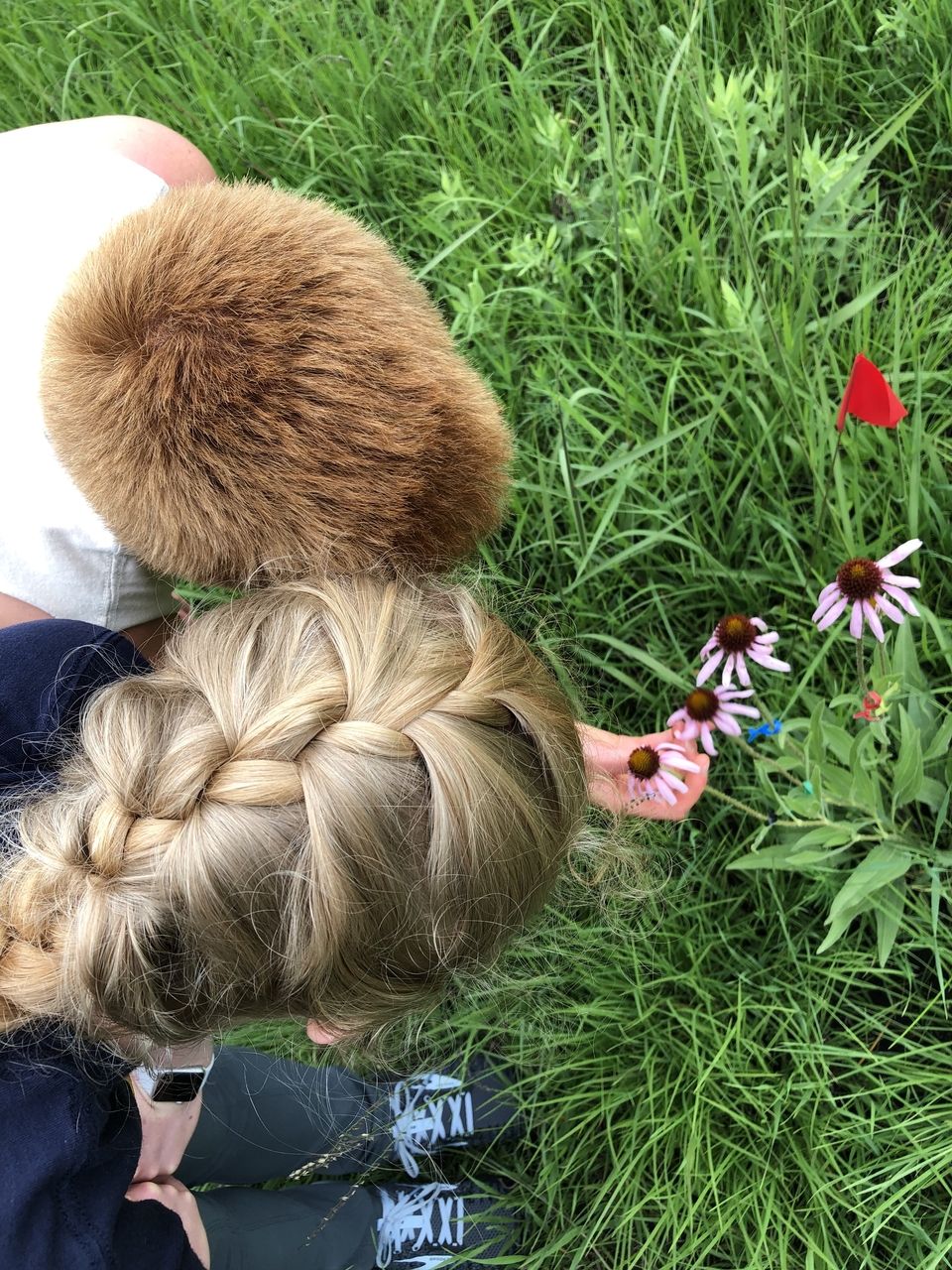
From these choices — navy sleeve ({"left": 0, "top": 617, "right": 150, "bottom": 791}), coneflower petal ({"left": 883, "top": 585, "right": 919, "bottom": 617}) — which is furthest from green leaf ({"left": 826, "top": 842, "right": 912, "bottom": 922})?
navy sleeve ({"left": 0, "top": 617, "right": 150, "bottom": 791})

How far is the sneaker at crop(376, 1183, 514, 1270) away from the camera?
1.33 metres

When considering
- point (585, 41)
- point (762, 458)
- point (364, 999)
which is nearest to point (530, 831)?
point (364, 999)

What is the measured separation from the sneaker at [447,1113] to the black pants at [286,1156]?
0.04 m

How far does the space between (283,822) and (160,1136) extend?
0.51 meters

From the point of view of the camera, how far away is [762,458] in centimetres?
128

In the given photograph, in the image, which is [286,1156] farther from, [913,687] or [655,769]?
[913,687]

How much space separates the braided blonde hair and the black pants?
553 millimetres

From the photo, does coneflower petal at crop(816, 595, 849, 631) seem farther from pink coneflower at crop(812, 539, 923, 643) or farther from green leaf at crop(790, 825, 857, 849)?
green leaf at crop(790, 825, 857, 849)

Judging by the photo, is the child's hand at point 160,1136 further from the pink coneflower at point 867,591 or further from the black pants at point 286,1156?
the pink coneflower at point 867,591

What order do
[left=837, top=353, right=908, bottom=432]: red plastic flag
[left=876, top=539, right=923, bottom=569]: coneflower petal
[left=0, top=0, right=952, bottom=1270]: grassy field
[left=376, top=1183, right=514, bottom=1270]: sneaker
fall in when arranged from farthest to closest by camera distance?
[left=376, top=1183, right=514, bottom=1270]: sneaker → [left=0, top=0, right=952, bottom=1270]: grassy field → [left=876, top=539, right=923, bottom=569]: coneflower petal → [left=837, top=353, right=908, bottom=432]: red plastic flag

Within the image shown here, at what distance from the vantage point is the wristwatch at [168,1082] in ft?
3.26

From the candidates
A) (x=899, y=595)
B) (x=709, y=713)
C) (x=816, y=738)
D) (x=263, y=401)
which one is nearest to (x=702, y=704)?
(x=709, y=713)

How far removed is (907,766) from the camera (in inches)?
40.2

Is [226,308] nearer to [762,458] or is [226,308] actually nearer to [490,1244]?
[762,458]
